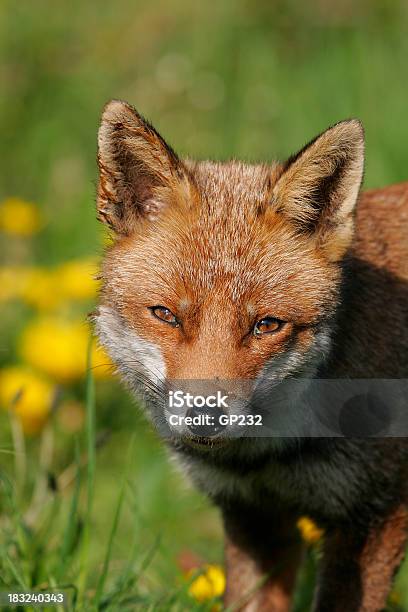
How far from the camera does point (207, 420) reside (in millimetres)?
3059

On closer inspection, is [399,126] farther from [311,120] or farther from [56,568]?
[56,568]

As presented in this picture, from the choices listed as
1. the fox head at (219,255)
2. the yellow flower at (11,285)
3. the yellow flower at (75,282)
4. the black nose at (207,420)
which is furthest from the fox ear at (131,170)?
the yellow flower at (11,285)

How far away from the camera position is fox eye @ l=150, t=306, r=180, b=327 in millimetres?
3336

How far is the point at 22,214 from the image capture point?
672cm

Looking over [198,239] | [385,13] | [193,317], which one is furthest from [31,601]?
[385,13]

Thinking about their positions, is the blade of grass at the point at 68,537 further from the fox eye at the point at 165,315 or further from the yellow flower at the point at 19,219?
the yellow flower at the point at 19,219

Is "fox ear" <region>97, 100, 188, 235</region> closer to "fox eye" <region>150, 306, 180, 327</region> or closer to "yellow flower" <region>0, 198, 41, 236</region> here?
"fox eye" <region>150, 306, 180, 327</region>

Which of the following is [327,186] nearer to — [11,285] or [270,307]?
[270,307]

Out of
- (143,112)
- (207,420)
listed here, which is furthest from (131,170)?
(143,112)

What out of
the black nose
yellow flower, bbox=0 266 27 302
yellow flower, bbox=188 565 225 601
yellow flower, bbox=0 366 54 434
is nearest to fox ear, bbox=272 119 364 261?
the black nose

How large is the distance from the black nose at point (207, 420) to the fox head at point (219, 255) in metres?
0.17

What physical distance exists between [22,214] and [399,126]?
9.98 feet

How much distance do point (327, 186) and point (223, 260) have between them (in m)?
0.55

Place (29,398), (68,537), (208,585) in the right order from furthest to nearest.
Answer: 1. (29,398)
2. (208,585)
3. (68,537)
